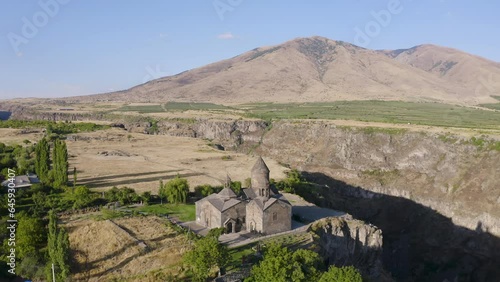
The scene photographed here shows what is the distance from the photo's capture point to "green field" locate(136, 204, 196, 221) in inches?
2269

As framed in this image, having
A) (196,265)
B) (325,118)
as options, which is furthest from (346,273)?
(325,118)

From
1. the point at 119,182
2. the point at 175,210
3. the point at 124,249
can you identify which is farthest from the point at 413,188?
the point at 124,249

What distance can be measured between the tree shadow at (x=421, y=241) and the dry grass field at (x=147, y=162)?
64.1 feet

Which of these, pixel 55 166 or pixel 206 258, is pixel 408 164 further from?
pixel 55 166

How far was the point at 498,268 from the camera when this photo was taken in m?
64.9

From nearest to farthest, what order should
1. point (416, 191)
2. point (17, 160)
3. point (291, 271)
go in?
point (291, 271)
point (17, 160)
point (416, 191)

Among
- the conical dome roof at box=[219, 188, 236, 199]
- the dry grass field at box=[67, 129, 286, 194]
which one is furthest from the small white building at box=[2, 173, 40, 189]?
the conical dome roof at box=[219, 188, 236, 199]

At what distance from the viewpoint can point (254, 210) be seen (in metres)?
49.9

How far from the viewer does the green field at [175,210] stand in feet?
189

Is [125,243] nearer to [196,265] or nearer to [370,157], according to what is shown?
[196,265]

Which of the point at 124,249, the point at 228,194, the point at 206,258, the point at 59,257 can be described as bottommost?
the point at 124,249

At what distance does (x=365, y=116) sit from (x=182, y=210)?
363ft

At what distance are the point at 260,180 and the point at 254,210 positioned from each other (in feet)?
12.2

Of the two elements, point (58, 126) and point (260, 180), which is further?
point (58, 126)
